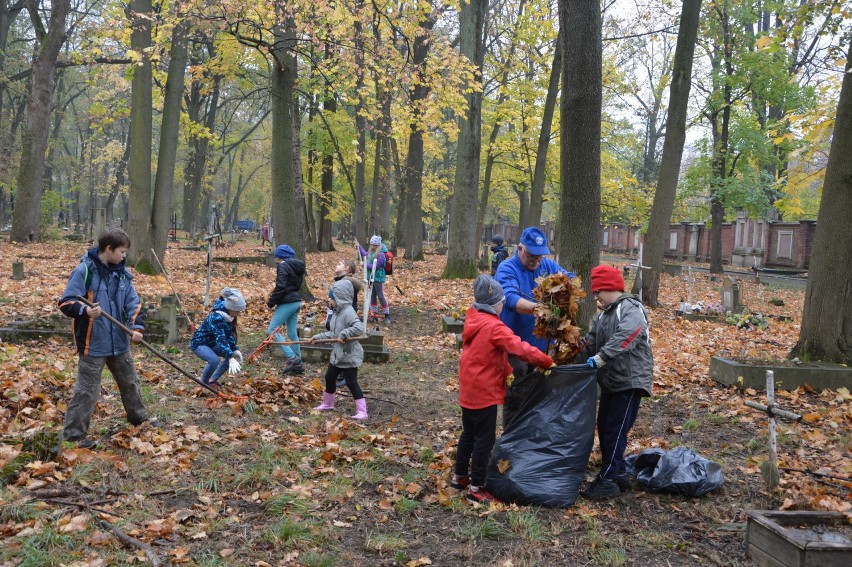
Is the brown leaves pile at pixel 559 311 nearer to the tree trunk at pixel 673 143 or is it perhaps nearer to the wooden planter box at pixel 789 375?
the wooden planter box at pixel 789 375

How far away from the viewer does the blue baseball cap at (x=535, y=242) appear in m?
5.29

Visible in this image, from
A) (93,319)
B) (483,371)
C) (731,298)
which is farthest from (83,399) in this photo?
(731,298)

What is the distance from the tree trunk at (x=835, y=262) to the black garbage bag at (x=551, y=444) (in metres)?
5.15

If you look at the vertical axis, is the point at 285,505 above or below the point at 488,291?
below

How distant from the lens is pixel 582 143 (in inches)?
275

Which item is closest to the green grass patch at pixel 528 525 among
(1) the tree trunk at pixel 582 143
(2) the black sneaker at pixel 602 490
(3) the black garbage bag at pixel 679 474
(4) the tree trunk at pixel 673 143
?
(2) the black sneaker at pixel 602 490

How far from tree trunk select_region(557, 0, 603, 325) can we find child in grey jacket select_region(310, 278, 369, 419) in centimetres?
235

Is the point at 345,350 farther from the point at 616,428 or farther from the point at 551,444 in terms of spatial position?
the point at 616,428

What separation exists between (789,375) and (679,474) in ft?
12.6

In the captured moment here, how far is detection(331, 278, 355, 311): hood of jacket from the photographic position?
24.0ft

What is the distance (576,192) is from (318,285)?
1099 centimetres

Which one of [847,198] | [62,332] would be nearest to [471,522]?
[847,198]

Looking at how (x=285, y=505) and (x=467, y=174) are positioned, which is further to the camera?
(x=467, y=174)

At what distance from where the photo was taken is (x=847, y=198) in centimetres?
823
